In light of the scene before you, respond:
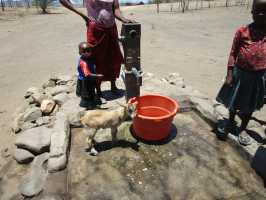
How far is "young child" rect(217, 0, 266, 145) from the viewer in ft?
8.41

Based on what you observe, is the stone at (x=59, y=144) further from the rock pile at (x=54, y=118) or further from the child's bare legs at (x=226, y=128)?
the child's bare legs at (x=226, y=128)

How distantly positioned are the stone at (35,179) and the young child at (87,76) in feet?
2.94

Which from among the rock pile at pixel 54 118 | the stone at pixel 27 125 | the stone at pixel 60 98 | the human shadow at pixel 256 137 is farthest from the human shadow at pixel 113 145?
the human shadow at pixel 256 137

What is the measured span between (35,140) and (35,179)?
59 cm

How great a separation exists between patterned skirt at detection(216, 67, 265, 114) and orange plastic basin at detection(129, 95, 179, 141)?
0.57 meters

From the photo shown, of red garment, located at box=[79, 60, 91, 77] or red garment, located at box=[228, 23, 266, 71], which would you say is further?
red garment, located at box=[79, 60, 91, 77]

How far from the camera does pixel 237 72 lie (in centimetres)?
280

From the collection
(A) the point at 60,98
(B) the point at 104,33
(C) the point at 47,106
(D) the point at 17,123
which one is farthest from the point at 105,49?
(D) the point at 17,123

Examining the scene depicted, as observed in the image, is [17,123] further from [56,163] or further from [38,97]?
[56,163]

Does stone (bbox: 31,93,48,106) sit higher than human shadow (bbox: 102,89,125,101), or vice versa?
human shadow (bbox: 102,89,125,101)

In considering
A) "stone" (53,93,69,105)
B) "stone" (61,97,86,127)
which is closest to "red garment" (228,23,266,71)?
"stone" (61,97,86,127)

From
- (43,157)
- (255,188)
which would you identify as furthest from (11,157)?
(255,188)

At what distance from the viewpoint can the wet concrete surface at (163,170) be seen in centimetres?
236

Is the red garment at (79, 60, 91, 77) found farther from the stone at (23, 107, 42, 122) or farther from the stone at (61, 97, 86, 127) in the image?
the stone at (23, 107, 42, 122)
